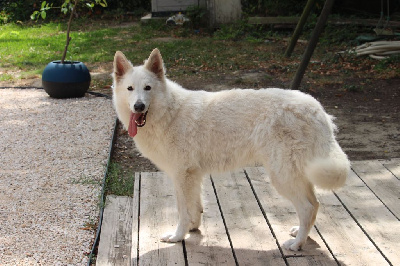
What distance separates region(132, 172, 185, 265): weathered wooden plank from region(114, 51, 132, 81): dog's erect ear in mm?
1116

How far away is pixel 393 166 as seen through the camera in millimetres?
4680

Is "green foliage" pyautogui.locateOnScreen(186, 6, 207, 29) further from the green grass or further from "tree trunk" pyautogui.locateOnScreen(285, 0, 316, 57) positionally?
the green grass

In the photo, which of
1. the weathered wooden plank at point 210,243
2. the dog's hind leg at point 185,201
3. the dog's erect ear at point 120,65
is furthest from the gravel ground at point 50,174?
the dog's erect ear at point 120,65

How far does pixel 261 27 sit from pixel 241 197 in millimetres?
9192

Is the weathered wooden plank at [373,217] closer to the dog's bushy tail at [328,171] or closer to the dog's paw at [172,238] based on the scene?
the dog's bushy tail at [328,171]

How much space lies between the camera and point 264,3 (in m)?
14.1

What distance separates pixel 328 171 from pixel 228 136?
0.75 metres

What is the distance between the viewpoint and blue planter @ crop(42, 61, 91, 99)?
24.2 ft

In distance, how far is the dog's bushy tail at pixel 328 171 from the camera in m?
2.97

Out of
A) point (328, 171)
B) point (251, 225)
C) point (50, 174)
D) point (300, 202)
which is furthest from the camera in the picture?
point (50, 174)

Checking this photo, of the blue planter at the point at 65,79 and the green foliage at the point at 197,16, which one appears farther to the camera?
the green foliage at the point at 197,16

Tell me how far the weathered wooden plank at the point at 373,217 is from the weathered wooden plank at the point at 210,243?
3.34 ft

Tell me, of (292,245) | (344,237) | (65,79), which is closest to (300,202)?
(292,245)

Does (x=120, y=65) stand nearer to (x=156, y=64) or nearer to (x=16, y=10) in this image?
(x=156, y=64)
